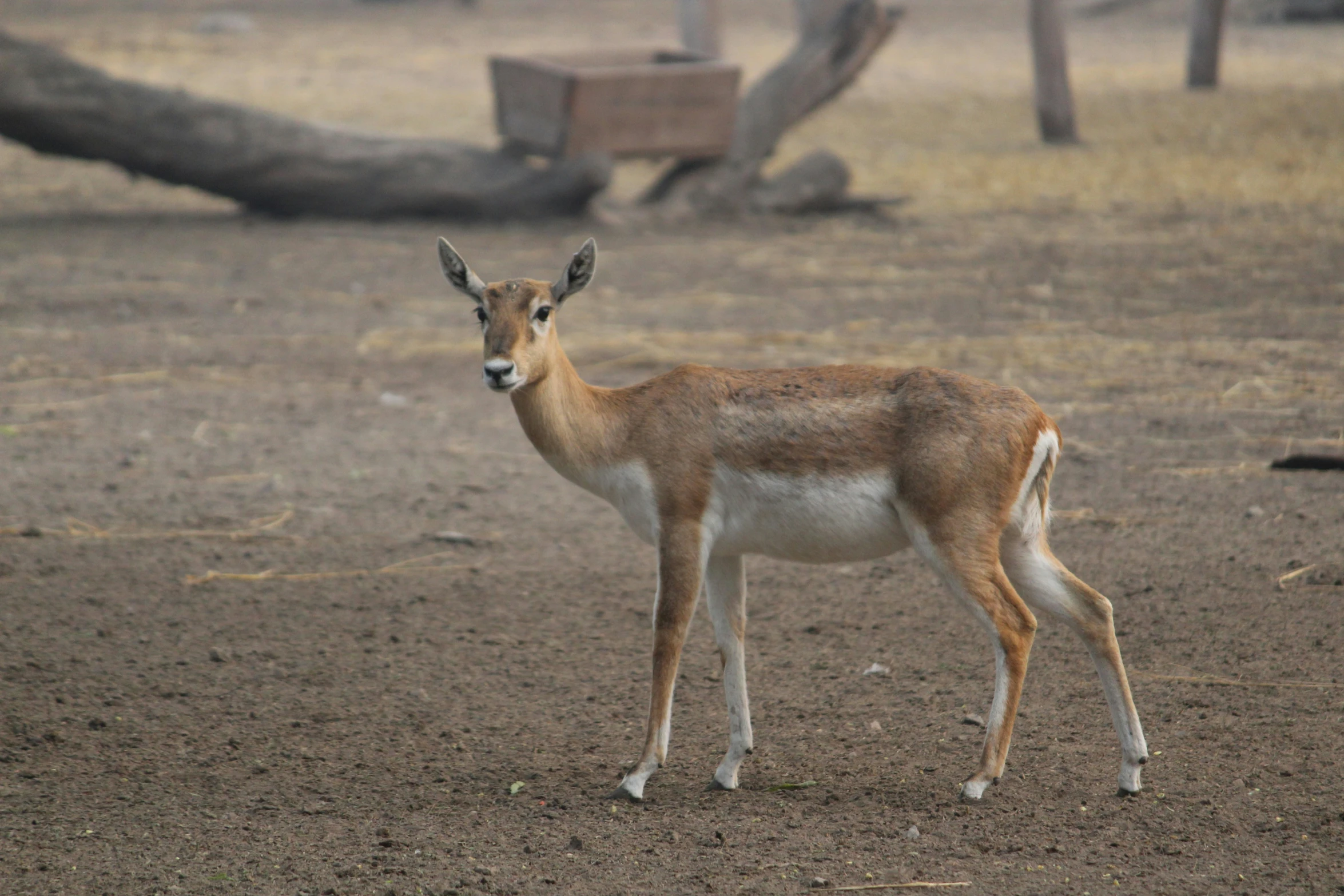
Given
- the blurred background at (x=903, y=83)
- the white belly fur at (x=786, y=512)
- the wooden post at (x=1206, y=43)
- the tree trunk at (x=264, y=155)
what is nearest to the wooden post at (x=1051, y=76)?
the blurred background at (x=903, y=83)

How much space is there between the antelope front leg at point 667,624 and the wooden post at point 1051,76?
43.7 ft

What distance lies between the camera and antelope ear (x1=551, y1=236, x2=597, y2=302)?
13.0 ft

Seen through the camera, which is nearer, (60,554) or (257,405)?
(60,554)

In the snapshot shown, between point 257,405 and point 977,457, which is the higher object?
point 977,457

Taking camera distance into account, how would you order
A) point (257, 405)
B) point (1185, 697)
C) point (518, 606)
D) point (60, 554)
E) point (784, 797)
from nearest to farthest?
point (784, 797), point (1185, 697), point (518, 606), point (60, 554), point (257, 405)

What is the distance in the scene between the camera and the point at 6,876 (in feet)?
11.7

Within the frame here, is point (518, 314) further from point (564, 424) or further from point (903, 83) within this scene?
point (903, 83)

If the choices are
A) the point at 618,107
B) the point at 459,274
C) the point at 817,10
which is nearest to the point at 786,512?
the point at 459,274

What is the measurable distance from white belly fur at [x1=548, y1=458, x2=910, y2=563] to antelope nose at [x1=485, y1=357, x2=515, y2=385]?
41 cm

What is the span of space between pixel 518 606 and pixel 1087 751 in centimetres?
223

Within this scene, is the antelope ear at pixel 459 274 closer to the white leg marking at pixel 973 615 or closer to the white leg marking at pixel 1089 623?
the white leg marking at pixel 973 615

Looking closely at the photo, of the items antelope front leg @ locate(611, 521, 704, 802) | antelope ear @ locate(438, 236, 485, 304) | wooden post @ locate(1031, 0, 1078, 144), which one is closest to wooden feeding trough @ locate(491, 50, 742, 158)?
wooden post @ locate(1031, 0, 1078, 144)

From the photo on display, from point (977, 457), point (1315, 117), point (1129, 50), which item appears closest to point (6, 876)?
point (977, 457)

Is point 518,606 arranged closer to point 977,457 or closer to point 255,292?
point 977,457
